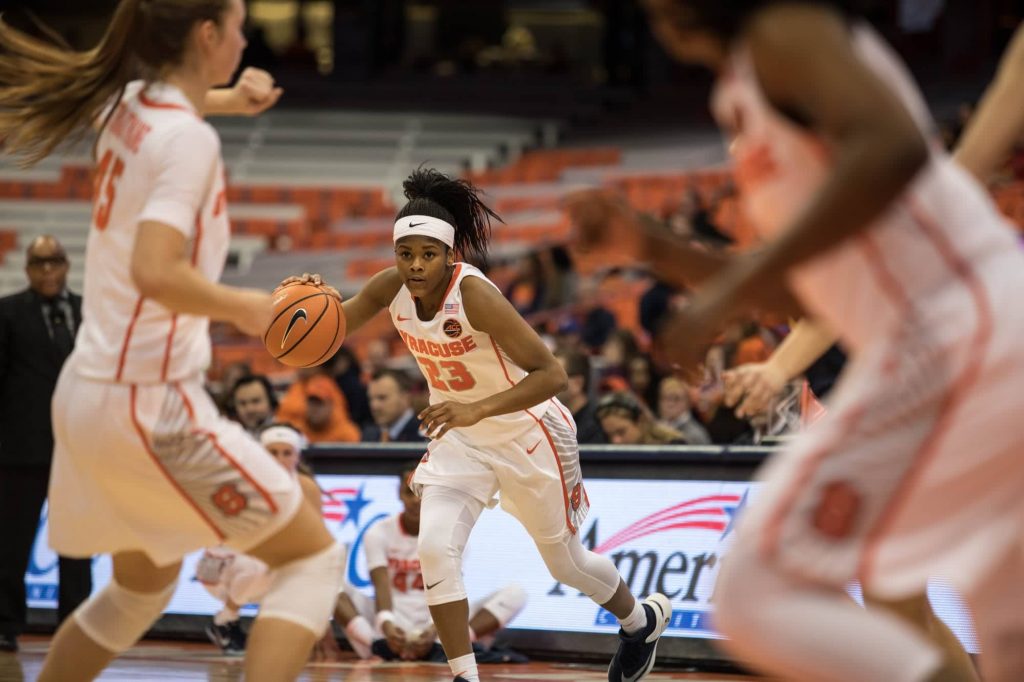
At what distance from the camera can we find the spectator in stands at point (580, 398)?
9.38 metres

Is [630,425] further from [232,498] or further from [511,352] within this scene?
[232,498]

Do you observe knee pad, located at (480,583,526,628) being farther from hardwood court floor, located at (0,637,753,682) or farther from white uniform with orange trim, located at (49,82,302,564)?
white uniform with orange trim, located at (49,82,302,564)

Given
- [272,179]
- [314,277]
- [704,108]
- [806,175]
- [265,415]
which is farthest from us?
[704,108]

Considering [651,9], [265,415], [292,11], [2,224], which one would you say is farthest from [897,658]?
[292,11]

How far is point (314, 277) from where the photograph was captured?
19.4ft

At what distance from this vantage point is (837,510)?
8.95 feet

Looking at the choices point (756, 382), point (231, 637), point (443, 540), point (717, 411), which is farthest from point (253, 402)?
point (756, 382)

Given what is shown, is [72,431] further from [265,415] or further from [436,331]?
[265,415]

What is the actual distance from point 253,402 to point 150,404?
6635 mm

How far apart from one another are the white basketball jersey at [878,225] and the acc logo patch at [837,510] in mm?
345

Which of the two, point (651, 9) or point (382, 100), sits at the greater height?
point (651, 9)

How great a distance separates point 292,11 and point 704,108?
40.2ft

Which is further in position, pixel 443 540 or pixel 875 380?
pixel 443 540

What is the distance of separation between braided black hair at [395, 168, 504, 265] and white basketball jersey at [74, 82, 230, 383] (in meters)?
2.40
